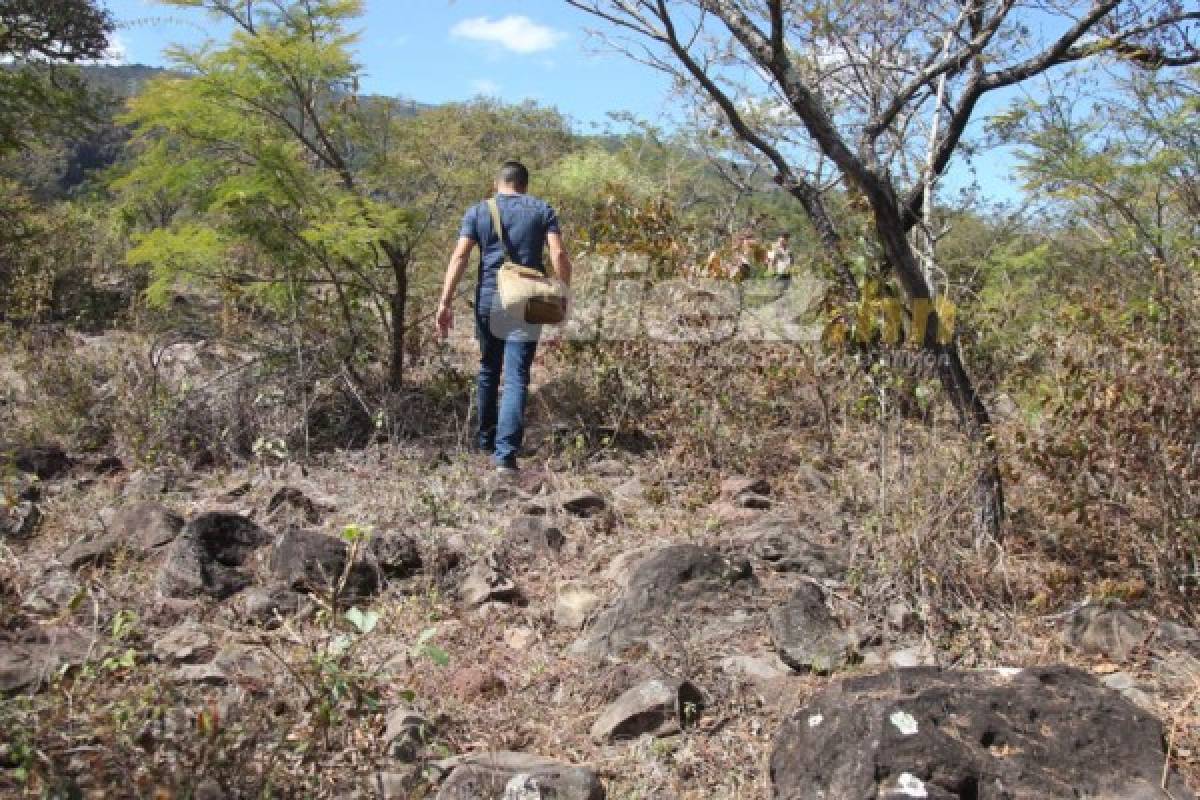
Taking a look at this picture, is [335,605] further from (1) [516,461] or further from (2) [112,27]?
(2) [112,27]

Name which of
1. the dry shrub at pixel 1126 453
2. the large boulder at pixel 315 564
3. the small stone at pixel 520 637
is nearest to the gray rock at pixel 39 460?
the large boulder at pixel 315 564

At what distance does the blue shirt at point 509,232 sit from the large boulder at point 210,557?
6.53ft

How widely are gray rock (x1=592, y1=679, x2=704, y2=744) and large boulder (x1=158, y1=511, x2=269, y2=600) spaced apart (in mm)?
1729

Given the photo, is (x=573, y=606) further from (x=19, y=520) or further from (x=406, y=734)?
(x=19, y=520)

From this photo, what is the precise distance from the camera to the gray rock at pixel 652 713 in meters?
3.00

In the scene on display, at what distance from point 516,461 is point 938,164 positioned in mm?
2831

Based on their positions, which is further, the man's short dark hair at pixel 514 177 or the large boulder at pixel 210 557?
the man's short dark hair at pixel 514 177

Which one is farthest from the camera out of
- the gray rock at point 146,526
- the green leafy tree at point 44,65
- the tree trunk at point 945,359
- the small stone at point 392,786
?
the green leafy tree at point 44,65

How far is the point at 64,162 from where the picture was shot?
24.9 metres

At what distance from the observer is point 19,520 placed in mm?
4656

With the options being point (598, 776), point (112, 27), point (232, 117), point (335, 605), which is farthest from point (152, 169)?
point (112, 27)

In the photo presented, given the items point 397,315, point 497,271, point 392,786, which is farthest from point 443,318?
point 392,786

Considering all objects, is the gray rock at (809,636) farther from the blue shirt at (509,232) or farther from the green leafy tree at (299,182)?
the green leafy tree at (299,182)

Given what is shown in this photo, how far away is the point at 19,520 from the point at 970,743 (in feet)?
13.5
